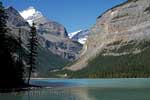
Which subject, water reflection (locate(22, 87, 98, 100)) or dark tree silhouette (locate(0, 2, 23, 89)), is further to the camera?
dark tree silhouette (locate(0, 2, 23, 89))

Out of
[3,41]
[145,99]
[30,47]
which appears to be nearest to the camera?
[145,99]

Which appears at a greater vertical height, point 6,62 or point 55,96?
point 6,62

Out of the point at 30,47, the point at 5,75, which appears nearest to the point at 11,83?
the point at 5,75

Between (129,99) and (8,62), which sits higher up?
(8,62)

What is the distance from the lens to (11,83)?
90625mm

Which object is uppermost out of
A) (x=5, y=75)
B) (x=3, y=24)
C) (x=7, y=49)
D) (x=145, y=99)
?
(x=3, y=24)

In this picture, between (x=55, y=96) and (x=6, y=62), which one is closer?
(x=55, y=96)

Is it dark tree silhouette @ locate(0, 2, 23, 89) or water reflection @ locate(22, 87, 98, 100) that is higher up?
dark tree silhouette @ locate(0, 2, 23, 89)

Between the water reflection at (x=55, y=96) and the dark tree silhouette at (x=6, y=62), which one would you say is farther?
the dark tree silhouette at (x=6, y=62)

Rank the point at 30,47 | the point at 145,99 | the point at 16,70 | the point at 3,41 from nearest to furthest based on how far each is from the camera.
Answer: the point at 145,99, the point at 3,41, the point at 16,70, the point at 30,47

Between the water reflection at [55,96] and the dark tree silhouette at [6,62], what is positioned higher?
the dark tree silhouette at [6,62]

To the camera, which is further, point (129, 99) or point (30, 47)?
point (30, 47)

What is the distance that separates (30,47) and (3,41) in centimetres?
2810

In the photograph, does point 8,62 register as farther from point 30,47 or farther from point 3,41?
point 30,47
